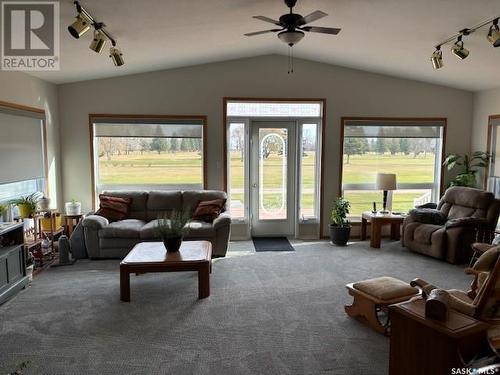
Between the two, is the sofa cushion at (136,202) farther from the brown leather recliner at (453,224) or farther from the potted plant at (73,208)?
the brown leather recliner at (453,224)

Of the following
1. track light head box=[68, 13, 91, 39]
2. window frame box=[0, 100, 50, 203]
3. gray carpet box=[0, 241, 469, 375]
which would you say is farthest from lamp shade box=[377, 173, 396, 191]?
window frame box=[0, 100, 50, 203]

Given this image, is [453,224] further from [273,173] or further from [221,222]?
[221,222]

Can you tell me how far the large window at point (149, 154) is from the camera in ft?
20.3

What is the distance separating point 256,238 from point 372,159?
7.91 feet

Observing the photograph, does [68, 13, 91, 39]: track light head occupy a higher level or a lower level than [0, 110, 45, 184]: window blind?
higher

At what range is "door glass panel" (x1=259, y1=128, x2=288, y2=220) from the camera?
6484 mm

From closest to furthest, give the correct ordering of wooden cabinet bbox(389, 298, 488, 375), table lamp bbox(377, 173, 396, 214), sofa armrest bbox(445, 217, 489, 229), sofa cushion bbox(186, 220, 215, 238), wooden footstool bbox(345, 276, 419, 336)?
wooden cabinet bbox(389, 298, 488, 375) < wooden footstool bbox(345, 276, 419, 336) < sofa armrest bbox(445, 217, 489, 229) < sofa cushion bbox(186, 220, 215, 238) < table lamp bbox(377, 173, 396, 214)

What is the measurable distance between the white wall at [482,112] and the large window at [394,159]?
0.53 meters

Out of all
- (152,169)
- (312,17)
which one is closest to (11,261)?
(152,169)

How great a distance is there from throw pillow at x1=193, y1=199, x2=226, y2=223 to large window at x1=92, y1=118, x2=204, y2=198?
79 centimetres

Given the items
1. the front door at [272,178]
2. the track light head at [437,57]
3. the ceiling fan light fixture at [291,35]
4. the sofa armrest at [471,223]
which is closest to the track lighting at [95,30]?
the ceiling fan light fixture at [291,35]

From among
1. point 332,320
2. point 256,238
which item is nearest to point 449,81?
point 256,238

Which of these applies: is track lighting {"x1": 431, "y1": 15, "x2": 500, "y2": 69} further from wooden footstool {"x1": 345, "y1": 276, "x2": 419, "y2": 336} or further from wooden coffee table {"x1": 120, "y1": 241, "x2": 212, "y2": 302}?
wooden coffee table {"x1": 120, "y1": 241, "x2": 212, "y2": 302}

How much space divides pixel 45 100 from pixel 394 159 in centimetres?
561
